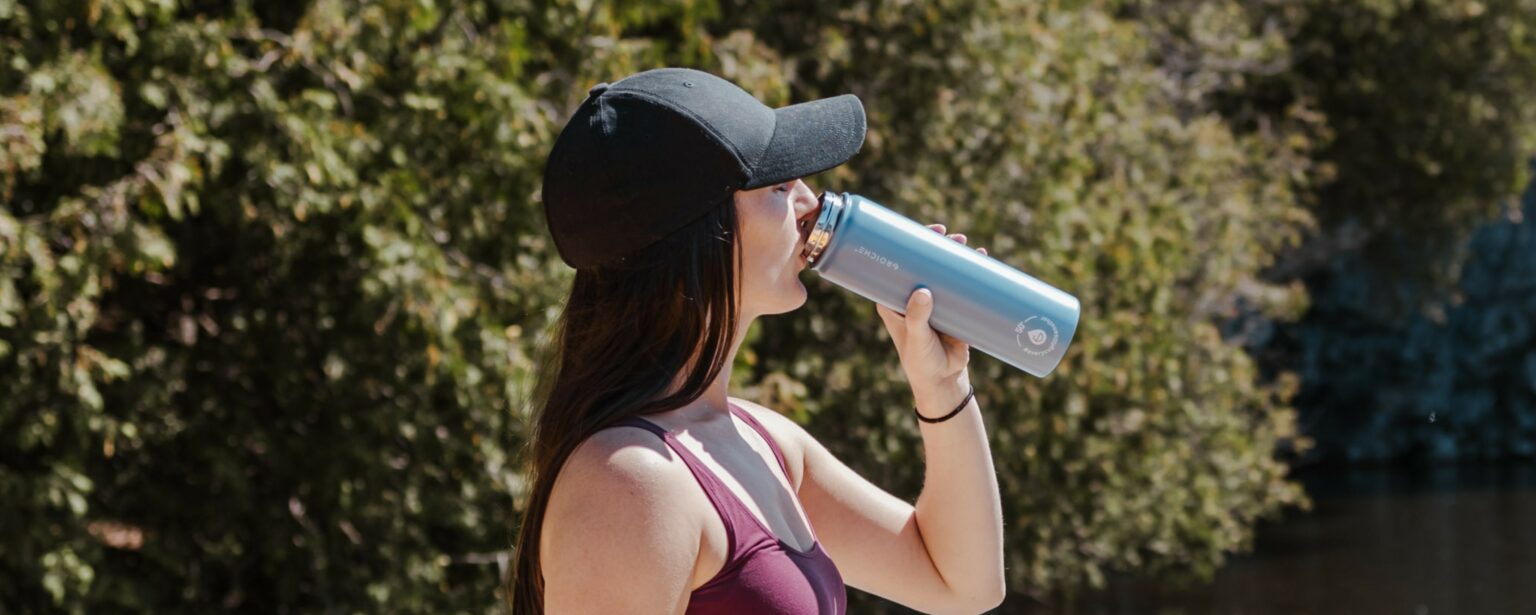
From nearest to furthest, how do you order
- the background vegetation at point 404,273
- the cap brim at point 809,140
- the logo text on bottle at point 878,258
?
the cap brim at point 809,140, the logo text on bottle at point 878,258, the background vegetation at point 404,273

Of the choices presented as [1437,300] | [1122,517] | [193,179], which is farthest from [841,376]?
[1437,300]

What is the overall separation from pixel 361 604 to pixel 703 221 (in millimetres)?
4192

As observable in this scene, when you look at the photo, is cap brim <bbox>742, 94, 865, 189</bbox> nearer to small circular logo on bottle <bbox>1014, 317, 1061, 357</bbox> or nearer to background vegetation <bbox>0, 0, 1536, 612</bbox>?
small circular logo on bottle <bbox>1014, 317, 1061, 357</bbox>

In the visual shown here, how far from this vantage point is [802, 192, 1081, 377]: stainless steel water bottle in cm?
169

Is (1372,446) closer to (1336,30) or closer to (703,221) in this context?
(1336,30)

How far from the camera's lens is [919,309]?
170 centimetres

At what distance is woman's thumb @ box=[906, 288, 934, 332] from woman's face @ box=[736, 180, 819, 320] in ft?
0.37

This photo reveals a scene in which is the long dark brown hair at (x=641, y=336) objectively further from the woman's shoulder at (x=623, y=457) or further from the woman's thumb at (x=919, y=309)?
the woman's thumb at (x=919, y=309)

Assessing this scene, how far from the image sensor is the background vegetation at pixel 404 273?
4.62 m

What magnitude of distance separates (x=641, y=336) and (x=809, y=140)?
24cm

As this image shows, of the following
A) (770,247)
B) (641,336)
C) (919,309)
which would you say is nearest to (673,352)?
(641,336)

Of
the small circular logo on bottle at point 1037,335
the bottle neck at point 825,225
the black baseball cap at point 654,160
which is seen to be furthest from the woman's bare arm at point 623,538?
the small circular logo on bottle at point 1037,335

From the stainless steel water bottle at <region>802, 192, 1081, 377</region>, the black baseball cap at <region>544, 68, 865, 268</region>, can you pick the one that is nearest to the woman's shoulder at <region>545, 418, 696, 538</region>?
the black baseball cap at <region>544, 68, 865, 268</region>

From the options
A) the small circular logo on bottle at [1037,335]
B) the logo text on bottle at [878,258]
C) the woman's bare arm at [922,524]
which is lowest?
the woman's bare arm at [922,524]
